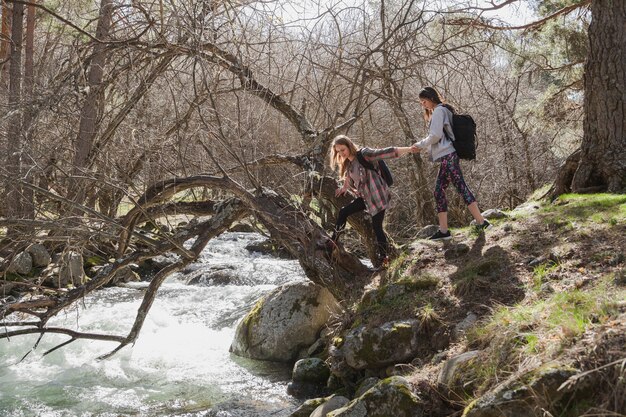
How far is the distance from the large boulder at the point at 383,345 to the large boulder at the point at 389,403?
80cm

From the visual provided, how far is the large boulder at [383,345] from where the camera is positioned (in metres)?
5.30

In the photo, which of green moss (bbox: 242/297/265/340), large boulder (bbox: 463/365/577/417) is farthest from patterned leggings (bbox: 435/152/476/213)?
green moss (bbox: 242/297/265/340)

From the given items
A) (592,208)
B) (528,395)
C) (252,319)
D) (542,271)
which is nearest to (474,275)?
(542,271)

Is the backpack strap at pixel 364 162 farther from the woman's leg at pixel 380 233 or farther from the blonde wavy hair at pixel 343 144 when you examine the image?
the woman's leg at pixel 380 233

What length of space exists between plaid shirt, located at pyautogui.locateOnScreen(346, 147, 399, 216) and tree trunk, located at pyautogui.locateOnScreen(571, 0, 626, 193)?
2.36m

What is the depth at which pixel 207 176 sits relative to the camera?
22.4 feet

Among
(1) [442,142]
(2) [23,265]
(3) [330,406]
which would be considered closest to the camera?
(3) [330,406]

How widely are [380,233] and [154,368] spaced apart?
133 inches

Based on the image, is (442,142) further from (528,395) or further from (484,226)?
(528,395)

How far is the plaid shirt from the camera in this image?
6367mm

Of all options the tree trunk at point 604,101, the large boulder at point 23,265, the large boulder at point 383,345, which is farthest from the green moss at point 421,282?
the large boulder at point 23,265

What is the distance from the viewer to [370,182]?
6.41 m

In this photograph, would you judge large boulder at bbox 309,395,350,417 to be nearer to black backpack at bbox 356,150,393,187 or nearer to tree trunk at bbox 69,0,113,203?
black backpack at bbox 356,150,393,187

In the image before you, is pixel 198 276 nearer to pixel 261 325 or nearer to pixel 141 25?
pixel 261 325
